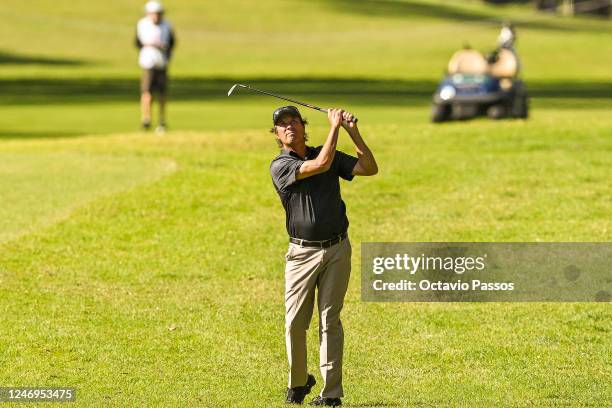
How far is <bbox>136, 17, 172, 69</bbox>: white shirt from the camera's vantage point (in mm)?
27031

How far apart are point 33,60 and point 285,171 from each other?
166ft

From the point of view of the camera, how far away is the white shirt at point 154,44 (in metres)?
27.0

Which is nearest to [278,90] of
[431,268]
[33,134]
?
[33,134]

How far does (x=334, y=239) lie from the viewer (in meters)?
10.2

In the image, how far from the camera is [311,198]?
10.2 metres

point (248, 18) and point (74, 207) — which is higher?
point (248, 18)

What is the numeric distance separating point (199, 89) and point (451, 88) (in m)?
16.2

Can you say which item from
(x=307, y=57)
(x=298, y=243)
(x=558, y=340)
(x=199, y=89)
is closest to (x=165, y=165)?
(x=558, y=340)

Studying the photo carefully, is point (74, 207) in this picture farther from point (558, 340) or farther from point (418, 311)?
point (558, 340)

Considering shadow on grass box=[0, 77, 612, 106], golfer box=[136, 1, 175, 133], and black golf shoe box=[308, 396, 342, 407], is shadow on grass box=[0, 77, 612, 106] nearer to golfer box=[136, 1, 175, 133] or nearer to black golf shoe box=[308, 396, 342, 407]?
golfer box=[136, 1, 175, 133]

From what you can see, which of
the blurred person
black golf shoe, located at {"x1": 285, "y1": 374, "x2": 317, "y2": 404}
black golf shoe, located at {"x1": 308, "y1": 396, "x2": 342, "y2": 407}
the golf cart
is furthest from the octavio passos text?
the blurred person

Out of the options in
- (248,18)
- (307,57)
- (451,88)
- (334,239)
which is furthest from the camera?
(248,18)

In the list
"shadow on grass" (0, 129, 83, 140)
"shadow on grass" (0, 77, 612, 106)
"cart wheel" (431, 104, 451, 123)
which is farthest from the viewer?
"shadow on grass" (0, 77, 612, 106)

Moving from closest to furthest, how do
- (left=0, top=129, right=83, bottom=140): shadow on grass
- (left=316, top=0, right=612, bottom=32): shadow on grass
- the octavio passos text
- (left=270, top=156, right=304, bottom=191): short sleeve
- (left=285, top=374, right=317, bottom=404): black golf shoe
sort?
(left=270, top=156, right=304, bottom=191): short sleeve → (left=285, top=374, right=317, bottom=404): black golf shoe → the octavio passos text → (left=0, top=129, right=83, bottom=140): shadow on grass → (left=316, top=0, right=612, bottom=32): shadow on grass
